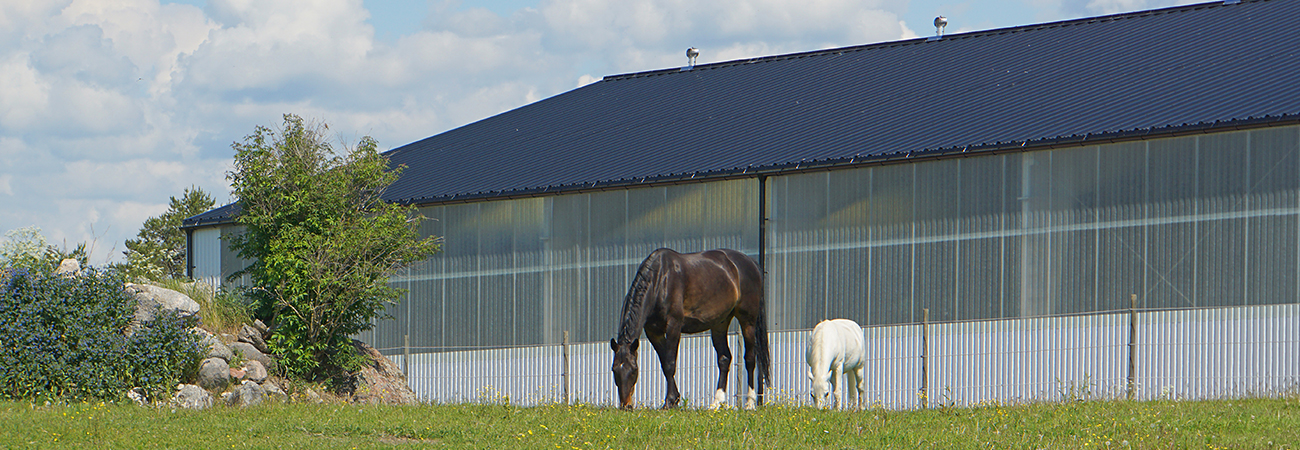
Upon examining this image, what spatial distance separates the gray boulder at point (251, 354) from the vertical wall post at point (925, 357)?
1173 cm

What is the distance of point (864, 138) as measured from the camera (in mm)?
25375

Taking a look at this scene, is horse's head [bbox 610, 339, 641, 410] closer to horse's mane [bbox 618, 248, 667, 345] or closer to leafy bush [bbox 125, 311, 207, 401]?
horse's mane [bbox 618, 248, 667, 345]

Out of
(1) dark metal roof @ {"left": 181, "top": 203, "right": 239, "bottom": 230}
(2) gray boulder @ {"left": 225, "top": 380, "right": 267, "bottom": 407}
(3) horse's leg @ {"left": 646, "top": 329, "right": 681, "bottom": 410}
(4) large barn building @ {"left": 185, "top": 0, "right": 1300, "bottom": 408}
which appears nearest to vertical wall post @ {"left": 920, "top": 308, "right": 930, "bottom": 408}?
(4) large barn building @ {"left": 185, "top": 0, "right": 1300, "bottom": 408}

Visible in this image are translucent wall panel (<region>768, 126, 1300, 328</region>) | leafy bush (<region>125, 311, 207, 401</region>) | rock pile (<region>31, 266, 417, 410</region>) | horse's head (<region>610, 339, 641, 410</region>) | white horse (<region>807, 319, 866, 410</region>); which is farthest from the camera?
rock pile (<region>31, 266, 417, 410</region>)

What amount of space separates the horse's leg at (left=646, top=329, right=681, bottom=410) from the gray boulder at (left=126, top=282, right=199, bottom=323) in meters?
9.16

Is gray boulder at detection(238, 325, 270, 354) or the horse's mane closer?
the horse's mane

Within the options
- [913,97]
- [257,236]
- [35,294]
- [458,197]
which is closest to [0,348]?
[35,294]

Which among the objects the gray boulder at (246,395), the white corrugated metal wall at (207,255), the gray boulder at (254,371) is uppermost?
the white corrugated metal wall at (207,255)

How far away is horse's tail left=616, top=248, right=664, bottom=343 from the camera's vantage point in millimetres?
17047

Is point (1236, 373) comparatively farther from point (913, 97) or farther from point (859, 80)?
point (859, 80)

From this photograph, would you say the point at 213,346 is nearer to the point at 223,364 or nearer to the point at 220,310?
the point at 223,364

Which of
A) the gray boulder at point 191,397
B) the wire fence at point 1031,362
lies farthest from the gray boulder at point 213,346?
the wire fence at point 1031,362

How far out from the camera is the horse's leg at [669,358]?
57.3 ft

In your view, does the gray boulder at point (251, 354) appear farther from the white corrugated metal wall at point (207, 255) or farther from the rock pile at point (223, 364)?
the white corrugated metal wall at point (207, 255)
